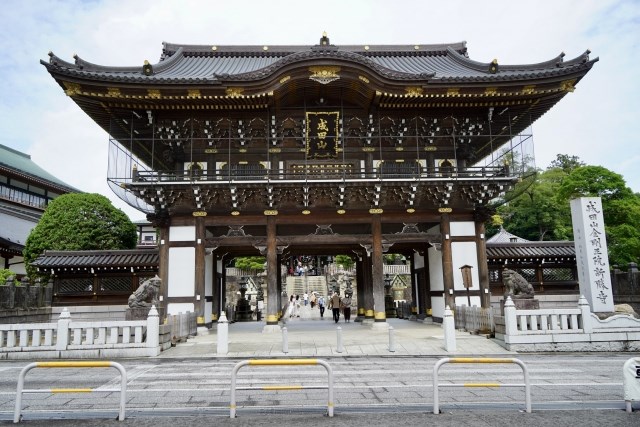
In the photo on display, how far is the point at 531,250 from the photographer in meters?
21.8

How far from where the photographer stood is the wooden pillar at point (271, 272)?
19.2m

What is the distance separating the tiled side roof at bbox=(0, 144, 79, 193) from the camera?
1603 inches

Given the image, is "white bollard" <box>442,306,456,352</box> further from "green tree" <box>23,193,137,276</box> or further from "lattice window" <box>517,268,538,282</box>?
"green tree" <box>23,193,137,276</box>

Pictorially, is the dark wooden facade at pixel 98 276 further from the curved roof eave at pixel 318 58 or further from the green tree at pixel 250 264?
the green tree at pixel 250 264

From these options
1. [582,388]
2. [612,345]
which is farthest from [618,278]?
[582,388]

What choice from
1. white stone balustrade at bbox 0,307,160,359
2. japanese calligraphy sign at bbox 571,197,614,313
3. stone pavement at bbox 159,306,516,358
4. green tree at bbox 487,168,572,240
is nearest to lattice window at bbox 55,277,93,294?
stone pavement at bbox 159,306,516,358

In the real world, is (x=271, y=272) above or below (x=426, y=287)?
above

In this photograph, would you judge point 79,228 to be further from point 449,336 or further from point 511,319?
point 511,319

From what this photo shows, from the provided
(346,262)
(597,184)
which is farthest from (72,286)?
(346,262)

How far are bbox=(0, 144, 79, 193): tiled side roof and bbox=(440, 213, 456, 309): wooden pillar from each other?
37306 millimetres

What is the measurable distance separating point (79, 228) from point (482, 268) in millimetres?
22384

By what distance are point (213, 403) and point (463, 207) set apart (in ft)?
50.4

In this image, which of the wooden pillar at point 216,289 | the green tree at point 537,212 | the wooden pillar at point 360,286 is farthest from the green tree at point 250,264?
the green tree at point 537,212

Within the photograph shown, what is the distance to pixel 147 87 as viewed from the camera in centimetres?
1777
